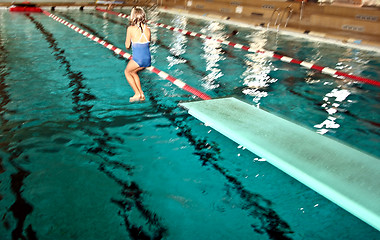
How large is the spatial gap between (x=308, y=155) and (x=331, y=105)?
6.57 feet

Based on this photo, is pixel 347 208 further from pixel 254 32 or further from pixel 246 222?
pixel 254 32

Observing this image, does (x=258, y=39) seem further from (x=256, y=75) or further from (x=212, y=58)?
(x=256, y=75)

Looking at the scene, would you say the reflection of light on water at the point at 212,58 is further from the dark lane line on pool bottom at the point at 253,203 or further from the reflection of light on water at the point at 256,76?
the dark lane line on pool bottom at the point at 253,203

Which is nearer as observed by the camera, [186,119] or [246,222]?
[246,222]

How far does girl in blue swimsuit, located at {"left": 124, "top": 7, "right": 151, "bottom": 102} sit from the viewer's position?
4051mm

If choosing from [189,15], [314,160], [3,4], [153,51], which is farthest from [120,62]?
[3,4]

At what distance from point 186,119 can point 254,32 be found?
829 cm

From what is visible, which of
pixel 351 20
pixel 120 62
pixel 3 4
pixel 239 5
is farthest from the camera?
pixel 3 4

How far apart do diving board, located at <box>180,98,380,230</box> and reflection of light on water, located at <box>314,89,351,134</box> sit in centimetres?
46

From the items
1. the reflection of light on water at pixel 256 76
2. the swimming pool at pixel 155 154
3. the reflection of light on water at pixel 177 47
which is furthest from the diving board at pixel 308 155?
the reflection of light on water at pixel 177 47

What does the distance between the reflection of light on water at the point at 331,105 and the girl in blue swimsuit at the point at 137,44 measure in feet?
7.96

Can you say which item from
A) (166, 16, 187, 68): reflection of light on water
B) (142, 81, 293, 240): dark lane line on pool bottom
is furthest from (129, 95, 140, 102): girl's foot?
(166, 16, 187, 68): reflection of light on water

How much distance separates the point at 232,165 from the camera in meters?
3.04

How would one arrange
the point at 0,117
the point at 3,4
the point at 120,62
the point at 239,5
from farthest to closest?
the point at 3,4 < the point at 239,5 < the point at 120,62 < the point at 0,117
